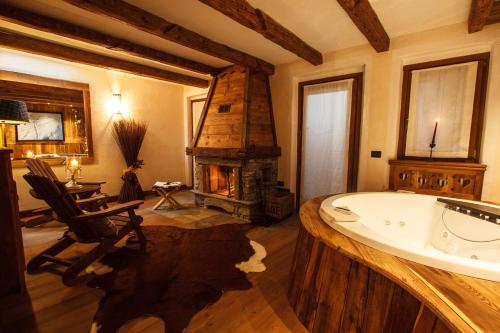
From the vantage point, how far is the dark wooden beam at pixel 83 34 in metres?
2.19

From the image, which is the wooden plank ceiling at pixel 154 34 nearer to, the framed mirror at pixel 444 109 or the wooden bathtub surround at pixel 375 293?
the framed mirror at pixel 444 109

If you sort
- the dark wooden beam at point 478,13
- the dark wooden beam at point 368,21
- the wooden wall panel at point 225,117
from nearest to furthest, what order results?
the dark wooden beam at point 478,13 < the dark wooden beam at point 368,21 < the wooden wall panel at point 225,117

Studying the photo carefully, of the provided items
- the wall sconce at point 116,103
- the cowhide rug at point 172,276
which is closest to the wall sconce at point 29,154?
the wall sconce at point 116,103

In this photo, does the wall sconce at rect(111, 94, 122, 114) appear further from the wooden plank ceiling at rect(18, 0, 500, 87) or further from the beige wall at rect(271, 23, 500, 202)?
the beige wall at rect(271, 23, 500, 202)

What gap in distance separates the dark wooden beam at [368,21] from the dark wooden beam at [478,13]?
0.69 m

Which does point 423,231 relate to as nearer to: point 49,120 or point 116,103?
point 116,103

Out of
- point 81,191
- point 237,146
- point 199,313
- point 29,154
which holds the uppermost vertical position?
point 237,146

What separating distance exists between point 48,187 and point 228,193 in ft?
7.47

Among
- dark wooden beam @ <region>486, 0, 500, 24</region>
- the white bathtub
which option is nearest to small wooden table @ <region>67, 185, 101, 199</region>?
the white bathtub

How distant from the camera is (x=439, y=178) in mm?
2494

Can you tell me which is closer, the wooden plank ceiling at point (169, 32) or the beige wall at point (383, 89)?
the wooden plank ceiling at point (169, 32)

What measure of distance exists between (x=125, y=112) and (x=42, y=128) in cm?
123

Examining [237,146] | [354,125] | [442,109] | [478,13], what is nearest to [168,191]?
[237,146]

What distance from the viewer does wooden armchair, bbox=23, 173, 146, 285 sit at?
1.83 meters
